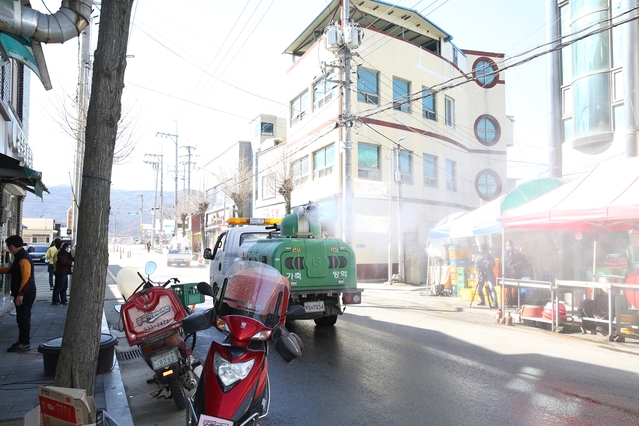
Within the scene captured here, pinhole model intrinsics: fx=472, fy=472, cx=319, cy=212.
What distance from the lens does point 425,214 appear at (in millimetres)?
26578

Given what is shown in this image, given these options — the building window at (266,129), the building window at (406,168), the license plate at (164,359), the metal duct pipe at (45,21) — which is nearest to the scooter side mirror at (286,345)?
the license plate at (164,359)

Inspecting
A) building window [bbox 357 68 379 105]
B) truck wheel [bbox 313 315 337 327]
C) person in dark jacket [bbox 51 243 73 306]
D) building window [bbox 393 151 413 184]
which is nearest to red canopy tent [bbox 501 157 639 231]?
truck wheel [bbox 313 315 337 327]

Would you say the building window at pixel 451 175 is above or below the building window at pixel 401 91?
below

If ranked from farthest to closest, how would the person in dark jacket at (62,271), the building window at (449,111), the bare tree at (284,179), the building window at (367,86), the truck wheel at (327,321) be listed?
the building window at (449,111), the bare tree at (284,179), the building window at (367,86), the person in dark jacket at (62,271), the truck wheel at (327,321)

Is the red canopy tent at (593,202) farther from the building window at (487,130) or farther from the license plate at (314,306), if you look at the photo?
the building window at (487,130)

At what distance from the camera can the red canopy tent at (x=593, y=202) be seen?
8.59m

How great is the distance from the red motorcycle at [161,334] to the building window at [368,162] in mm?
19703

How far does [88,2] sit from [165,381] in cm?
560

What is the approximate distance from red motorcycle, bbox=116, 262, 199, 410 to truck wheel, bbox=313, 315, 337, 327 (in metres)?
5.07

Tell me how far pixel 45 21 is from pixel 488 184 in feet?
101

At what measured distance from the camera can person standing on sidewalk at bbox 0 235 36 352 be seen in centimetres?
755

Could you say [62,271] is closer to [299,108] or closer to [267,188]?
[299,108]

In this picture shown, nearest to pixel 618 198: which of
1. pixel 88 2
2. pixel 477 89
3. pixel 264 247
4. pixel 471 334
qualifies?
pixel 471 334

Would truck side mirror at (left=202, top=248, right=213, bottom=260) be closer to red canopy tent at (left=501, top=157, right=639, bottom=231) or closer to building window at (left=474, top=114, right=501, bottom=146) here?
red canopy tent at (left=501, top=157, right=639, bottom=231)
